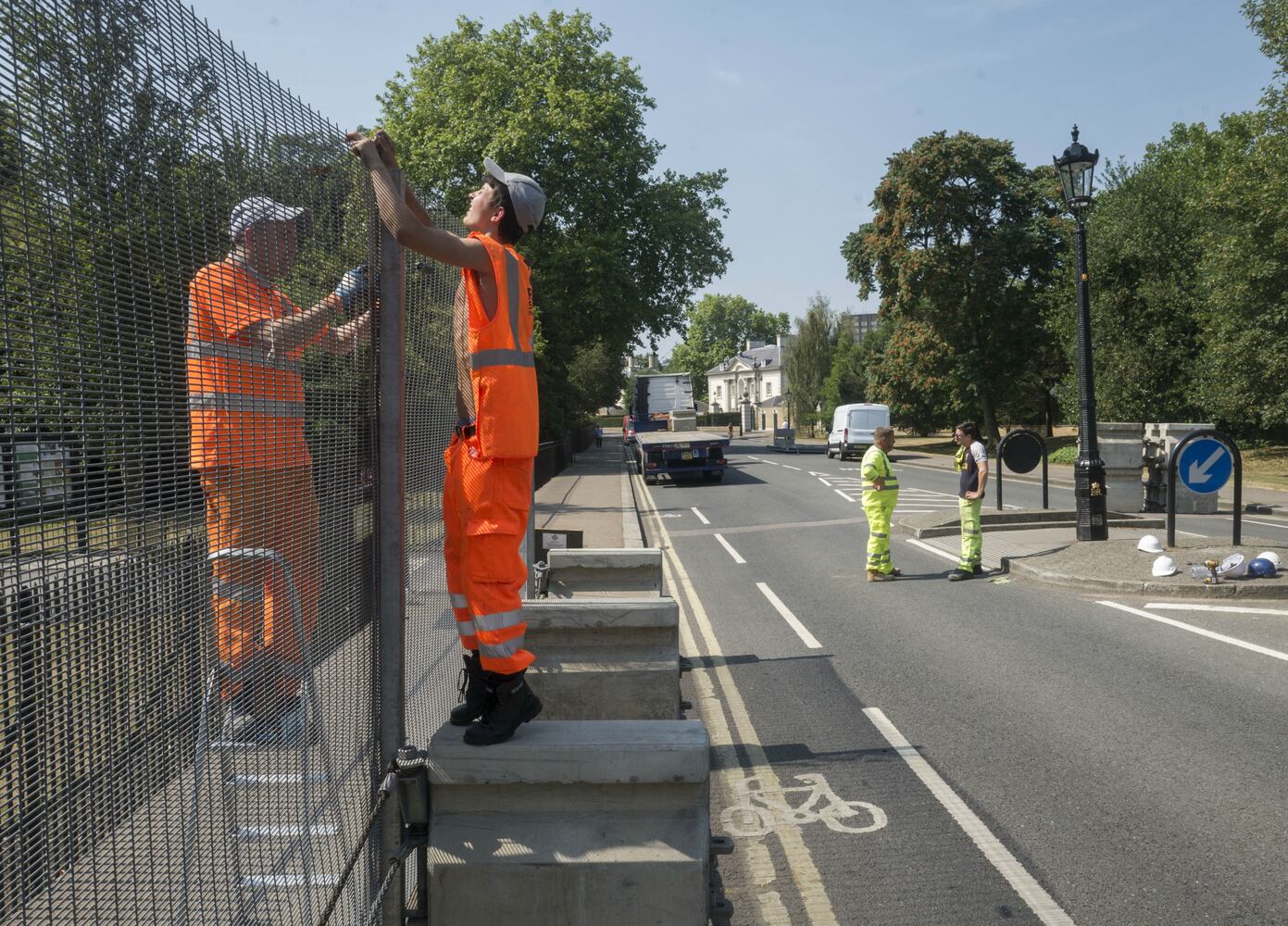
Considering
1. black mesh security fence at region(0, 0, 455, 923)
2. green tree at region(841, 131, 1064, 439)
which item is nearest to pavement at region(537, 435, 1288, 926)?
black mesh security fence at region(0, 0, 455, 923)

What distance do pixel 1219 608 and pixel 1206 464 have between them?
9.33ft

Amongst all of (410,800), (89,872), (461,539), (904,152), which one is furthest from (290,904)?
Answer: (904,152)

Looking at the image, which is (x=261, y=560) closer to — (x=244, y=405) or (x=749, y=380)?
(x=244, y=405)

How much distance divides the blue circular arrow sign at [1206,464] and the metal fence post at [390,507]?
11.3 m

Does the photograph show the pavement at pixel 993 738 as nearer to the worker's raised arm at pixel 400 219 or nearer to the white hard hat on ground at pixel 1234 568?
the white hard hat on ground at pixel 1234 568

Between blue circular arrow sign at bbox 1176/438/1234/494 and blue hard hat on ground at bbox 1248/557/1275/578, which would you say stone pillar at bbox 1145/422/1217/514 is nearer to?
blue circular arrow sign at bbox 1176/438/1234/494

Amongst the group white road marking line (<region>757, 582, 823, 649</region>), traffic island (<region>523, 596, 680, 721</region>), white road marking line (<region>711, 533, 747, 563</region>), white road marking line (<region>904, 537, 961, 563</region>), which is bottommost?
white road marking line (<region>711, 533, 747, 563</region>)

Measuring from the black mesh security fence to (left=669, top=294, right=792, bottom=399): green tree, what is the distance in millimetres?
150245

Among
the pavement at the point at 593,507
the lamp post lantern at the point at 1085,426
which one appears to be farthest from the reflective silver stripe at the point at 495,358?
the lamp post lantern at the point at 1085,426

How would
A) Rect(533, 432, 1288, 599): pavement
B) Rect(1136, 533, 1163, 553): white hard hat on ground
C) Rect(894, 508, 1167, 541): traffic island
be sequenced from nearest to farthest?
Rect(533, 432, 1288, 599): pavement
Rect(1136, 533, 1163, 553): white hard hat on ground
Rect(894, 508, 1167, 541): traffic island

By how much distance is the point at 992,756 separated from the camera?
5.87 metres

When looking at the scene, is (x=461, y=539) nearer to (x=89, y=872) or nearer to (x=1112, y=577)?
(x=89, y=872)

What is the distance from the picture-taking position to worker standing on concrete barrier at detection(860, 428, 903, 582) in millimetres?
12273

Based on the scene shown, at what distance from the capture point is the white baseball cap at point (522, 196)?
139 inches
